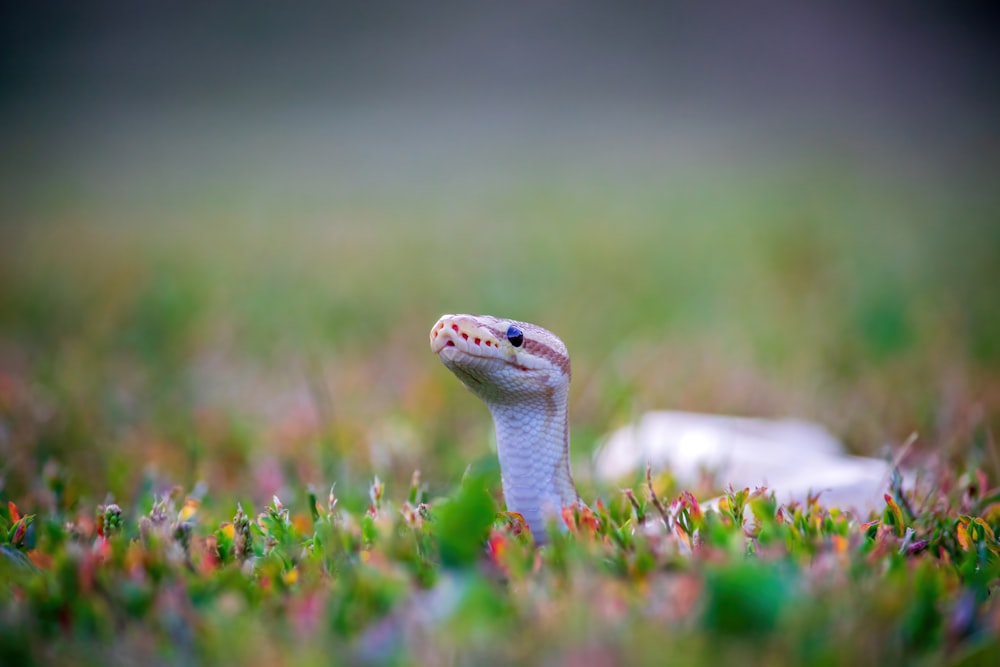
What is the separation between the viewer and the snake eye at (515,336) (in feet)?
8.64

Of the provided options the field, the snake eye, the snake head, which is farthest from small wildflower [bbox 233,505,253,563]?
the snake eye

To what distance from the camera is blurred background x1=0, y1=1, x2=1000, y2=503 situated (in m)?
4.27

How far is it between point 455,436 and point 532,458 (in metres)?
1.88

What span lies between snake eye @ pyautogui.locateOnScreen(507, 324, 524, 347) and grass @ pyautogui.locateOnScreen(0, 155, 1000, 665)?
0.47m

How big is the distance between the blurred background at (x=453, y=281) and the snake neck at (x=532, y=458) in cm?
106

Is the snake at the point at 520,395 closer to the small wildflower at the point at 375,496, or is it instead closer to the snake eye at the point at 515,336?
the snake eye at the point at 515,336

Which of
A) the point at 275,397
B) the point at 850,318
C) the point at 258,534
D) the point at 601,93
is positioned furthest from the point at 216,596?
the point at 601,93

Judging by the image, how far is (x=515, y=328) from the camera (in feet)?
8.72

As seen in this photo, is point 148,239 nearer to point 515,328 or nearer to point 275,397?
point 275,397

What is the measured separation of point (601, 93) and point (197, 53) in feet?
52.3

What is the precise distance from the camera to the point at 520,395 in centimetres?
264

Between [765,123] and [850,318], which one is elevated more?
[765,123]

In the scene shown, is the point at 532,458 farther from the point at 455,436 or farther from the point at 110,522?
the point at 455,436

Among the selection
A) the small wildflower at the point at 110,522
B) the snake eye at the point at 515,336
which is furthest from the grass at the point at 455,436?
the snake eye at the point at 515,336
